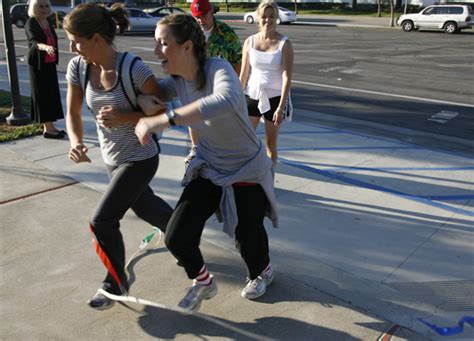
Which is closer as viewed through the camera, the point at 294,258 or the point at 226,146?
the point at 226,146

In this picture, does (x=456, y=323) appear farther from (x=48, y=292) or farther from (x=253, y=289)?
(x=48, y=292)

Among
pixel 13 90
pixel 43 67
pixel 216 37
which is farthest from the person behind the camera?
pixel 13 90

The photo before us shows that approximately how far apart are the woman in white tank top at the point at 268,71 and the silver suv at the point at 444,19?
25852 millimetres

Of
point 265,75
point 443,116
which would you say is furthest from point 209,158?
point 443,116

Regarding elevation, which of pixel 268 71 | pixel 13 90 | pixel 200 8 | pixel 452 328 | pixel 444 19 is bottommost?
pixel 452 328

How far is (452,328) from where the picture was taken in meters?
2.83

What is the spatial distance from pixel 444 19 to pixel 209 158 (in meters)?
28.3

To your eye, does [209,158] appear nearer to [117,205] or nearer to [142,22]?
[117,205]

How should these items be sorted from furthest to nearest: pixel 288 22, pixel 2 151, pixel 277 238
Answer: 1. pixel 288 22
2. pixel 2 151
3. pixel 277 238

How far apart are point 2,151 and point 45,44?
1.47m

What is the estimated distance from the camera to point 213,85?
256cm

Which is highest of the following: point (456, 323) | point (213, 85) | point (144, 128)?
point (213, 85)

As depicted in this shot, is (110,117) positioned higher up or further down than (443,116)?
higher up

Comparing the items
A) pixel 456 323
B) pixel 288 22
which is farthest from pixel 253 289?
pixel 288 22
